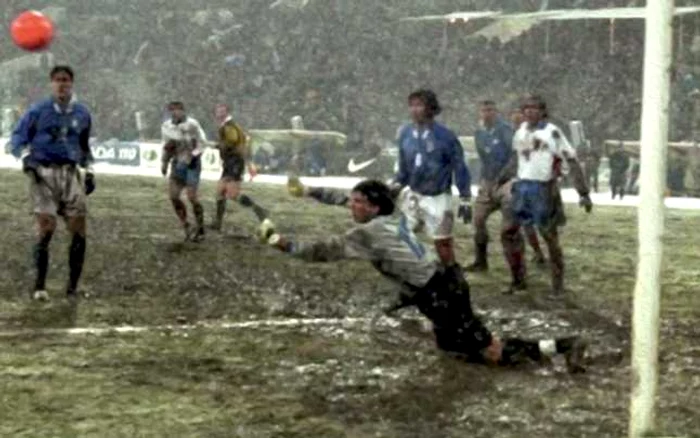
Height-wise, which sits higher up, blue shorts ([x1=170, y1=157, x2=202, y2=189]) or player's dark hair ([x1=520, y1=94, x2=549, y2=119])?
player's dark hair ([x1=520, y1=94, x2=549, y2=119])

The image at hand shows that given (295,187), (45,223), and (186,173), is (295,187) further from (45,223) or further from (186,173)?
(186,173)

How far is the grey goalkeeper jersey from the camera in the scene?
28.5 ft

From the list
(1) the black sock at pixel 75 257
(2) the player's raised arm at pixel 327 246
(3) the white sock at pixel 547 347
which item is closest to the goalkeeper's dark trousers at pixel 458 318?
(3) the white sock at pixel 547 347

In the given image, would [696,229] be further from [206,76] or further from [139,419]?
[206,76]

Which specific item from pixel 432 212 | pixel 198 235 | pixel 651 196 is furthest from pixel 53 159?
pixel 651 196

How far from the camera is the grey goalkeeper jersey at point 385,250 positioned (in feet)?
28.5

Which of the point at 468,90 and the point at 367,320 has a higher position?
the point at 468,90

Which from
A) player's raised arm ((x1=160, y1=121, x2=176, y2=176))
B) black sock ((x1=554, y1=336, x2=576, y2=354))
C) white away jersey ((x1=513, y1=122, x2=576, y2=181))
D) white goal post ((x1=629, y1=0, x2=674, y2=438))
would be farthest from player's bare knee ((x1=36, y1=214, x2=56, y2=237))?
white goal post ((x1=629, y1=0, x2=674, y2=438))

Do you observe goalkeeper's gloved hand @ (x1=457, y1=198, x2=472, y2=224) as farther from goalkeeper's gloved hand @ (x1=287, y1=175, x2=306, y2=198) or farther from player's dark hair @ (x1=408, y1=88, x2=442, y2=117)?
goalkeeper's gloved hand @ (x1=287, y1=175, x2=306, y2=198)

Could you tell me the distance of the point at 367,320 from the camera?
11695 millimetres

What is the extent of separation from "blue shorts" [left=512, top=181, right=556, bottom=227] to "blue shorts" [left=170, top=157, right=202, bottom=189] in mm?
5865

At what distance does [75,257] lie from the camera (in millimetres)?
12297

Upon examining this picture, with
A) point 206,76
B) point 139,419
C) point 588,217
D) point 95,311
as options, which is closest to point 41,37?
point 588,217

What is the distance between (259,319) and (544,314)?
2550 mm
